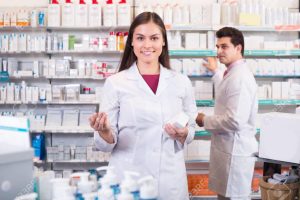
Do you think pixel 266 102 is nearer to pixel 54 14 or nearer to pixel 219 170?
pixel 219 170

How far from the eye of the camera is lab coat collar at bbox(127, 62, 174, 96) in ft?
7.51

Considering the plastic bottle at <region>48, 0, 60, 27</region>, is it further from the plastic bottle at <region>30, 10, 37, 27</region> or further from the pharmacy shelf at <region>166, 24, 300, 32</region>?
the pharmacy shelf at <region>166, 24, 300, 32</region>

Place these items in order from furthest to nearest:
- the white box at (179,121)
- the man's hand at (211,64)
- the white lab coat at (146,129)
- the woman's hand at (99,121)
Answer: the man's hand at (211,64)
the white lab coat at (146,129)
the white box at (179,121)
the woman's hand at (99,121)

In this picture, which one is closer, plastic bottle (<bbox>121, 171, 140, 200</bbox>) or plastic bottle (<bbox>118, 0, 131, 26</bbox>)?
plastic bottle (<bbox>121, 171, 140, 200</bbox>)

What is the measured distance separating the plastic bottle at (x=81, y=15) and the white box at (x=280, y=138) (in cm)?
334

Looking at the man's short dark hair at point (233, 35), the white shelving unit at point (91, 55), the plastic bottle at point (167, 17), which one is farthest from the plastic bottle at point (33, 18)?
the man's short dark hair at point (233, 35)

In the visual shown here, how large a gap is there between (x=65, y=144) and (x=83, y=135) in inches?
11.1

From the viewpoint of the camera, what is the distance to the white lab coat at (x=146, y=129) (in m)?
2.21

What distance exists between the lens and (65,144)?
5.59 meters

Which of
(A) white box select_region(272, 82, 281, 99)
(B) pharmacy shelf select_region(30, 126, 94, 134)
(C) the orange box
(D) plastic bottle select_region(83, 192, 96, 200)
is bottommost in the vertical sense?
(C) the orange box

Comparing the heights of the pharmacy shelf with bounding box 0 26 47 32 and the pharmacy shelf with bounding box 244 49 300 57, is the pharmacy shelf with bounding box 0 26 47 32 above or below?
above

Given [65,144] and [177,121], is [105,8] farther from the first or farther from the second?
[177,121]

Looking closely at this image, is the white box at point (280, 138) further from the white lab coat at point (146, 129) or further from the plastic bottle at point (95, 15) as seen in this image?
the plastic bottle at point (95, 15)

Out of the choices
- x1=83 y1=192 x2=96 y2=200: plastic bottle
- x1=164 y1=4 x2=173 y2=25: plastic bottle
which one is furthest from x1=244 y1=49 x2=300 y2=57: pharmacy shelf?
x1=83 y1=192 x2=96 y2=200: plastic bottle
